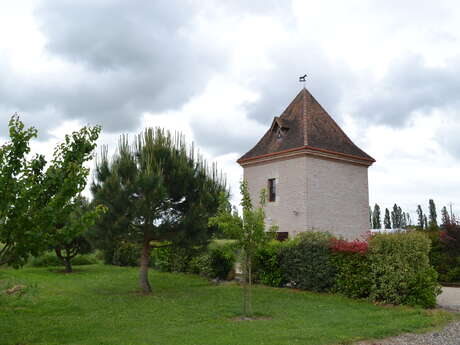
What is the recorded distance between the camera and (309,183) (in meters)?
22.9

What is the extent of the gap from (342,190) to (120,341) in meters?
18.1

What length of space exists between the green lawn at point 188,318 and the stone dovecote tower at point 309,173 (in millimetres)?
6907

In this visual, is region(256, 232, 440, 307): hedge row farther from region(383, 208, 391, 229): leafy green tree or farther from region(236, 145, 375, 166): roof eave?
region(383, 208, 391, 229): leafy green tree

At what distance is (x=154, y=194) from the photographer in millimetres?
14484

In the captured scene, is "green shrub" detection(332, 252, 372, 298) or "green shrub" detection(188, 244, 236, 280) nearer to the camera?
"green shrub" detection(332, 252, 372, 298)

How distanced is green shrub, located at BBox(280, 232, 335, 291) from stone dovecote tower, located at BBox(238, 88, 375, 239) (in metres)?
5.21

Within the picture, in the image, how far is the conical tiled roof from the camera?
947 inches

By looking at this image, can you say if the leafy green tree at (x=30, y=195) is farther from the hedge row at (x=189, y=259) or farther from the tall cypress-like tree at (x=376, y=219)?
the tall cypress-like tree at (x=376, y=219)

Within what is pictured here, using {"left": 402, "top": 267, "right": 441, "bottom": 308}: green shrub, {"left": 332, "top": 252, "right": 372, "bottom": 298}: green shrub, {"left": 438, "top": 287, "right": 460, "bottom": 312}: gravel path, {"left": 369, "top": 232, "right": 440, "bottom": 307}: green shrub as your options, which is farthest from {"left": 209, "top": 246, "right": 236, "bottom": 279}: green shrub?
{"left": 402, "top": 267, "right": 441, "bottom": 308}: green shrub

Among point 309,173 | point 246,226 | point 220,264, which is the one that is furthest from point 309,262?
point 309,173

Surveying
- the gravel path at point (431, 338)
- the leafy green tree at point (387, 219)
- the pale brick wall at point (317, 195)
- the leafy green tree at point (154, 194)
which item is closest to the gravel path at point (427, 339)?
the gravel path at point (431, 338)

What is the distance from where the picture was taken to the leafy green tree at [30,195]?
24.8ft

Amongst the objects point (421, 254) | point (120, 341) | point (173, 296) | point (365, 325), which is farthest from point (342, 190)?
point (120, 341)

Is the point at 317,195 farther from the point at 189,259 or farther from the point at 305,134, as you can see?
the point at 189,259
